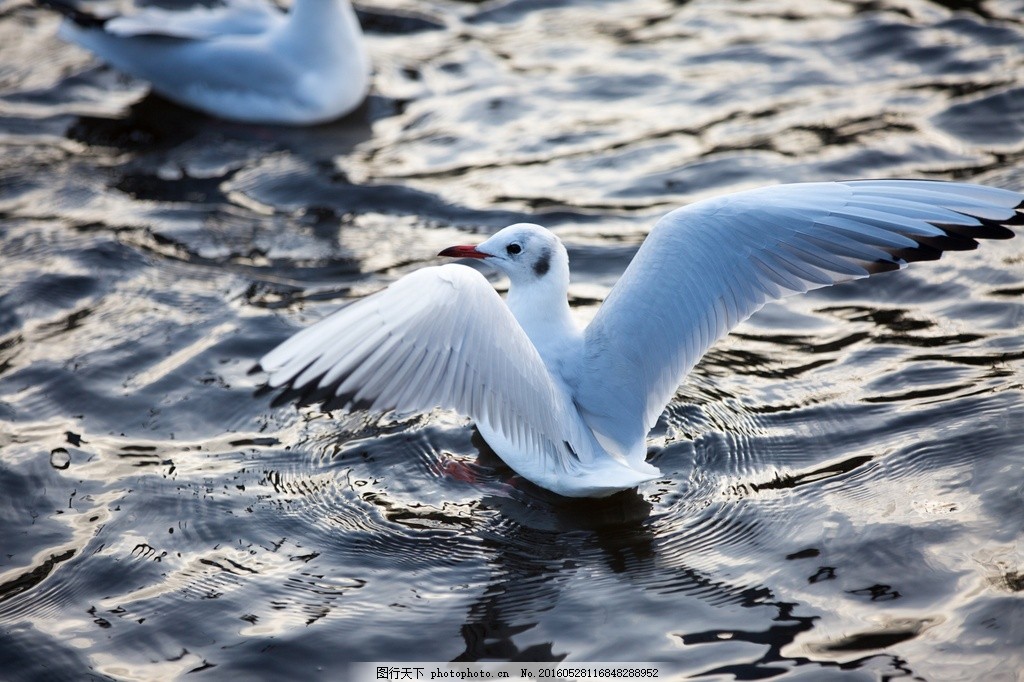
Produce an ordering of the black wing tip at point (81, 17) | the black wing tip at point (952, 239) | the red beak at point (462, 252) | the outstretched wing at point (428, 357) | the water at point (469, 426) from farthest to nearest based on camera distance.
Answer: the black wing tip at point (81, 17)
the red beak at point (462, 252)
the black wing tip at point (952, 239)
the water at point (469, 426)
the outstretched wing at point (428, 357)

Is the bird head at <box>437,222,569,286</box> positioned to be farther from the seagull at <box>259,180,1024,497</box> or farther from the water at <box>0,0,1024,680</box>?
the water at <box>0,0,1024,680</box>

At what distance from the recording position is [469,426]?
18.3 ft

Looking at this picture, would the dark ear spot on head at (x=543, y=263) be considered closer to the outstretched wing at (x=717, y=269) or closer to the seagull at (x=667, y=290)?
the seagull at (x=667, y=290)

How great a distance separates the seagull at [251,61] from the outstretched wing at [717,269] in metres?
4.13

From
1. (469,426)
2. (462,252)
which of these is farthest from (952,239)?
(469,426)

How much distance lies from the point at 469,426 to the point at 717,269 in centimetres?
141

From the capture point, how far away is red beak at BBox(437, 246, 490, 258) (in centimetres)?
505

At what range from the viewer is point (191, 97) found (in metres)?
8.50

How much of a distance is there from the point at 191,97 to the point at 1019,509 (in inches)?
241

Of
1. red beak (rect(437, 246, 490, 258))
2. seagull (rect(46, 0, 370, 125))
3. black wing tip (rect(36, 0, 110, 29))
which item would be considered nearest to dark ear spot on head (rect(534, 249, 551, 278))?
red beak (rect(437, 246, 490, 258))

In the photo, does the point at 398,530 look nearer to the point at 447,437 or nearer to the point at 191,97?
the point at 447,437

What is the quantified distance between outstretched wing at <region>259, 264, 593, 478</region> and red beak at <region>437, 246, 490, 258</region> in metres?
0.59

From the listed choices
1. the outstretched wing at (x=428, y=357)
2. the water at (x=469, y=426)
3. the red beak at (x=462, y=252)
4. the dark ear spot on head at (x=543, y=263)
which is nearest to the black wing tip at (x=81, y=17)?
the water at (x=469, y=426)

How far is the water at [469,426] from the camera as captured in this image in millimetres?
4328
